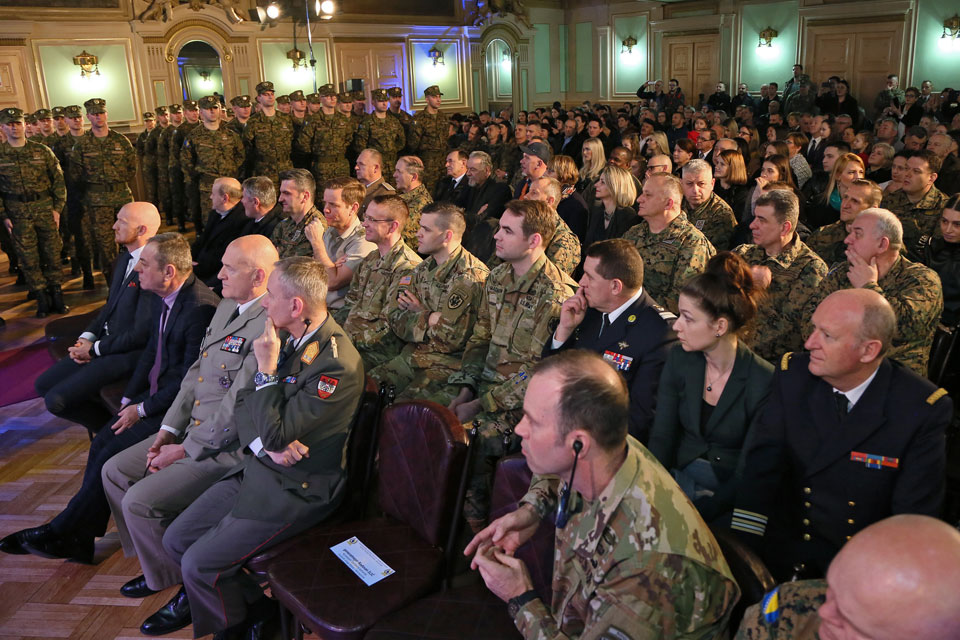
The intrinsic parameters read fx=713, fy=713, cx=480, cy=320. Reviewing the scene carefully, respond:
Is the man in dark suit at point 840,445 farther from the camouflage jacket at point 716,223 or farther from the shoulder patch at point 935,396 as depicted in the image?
the camouflage jacket at point 716,223

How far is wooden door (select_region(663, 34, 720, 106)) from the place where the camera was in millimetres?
15344

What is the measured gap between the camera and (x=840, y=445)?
1979 millimetres

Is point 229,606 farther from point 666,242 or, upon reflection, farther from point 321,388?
point 666,242

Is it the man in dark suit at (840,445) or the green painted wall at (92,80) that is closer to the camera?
the man in dark suit at (840,445)

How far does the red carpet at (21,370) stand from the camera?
4934mm

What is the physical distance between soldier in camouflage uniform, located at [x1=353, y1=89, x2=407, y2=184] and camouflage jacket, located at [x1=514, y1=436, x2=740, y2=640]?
339 inches

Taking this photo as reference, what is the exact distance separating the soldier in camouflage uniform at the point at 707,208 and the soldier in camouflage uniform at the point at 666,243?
0.74 meters

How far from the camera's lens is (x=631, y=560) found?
1.40 meters

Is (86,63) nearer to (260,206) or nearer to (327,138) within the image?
(327,138)

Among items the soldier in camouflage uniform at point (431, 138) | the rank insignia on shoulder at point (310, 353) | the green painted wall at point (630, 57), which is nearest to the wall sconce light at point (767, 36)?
the green painted wall at point (630, 57)

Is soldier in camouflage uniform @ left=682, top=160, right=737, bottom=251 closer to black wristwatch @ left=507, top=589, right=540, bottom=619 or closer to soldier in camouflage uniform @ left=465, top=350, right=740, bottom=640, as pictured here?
soldier in camouflage uniform @ left=465, top=350, right=740, bottom=640

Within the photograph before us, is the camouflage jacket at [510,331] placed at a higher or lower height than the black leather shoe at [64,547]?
higher

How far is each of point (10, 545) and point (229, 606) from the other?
1.40 m

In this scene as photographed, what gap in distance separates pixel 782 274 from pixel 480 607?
7.90 feet
